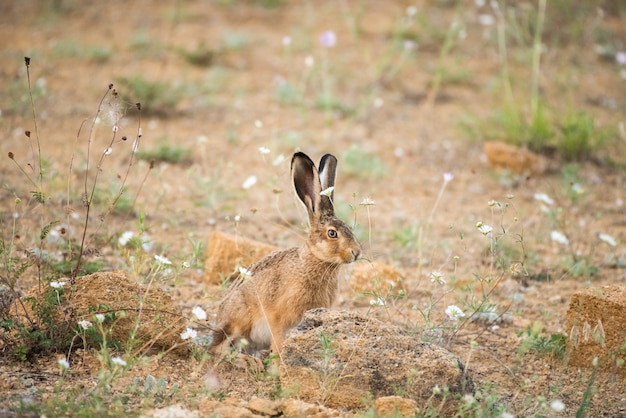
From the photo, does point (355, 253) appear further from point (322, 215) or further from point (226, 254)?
point (226, 254)

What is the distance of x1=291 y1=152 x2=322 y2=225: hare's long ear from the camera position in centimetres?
452

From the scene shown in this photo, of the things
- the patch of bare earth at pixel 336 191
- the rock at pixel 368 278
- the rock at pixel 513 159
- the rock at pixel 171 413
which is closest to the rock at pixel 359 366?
the patch of bare earth at pixel 336 191

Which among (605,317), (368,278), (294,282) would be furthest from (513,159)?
(294,282)

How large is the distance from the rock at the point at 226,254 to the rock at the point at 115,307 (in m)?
1.00

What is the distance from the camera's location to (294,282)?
4473 millimetres

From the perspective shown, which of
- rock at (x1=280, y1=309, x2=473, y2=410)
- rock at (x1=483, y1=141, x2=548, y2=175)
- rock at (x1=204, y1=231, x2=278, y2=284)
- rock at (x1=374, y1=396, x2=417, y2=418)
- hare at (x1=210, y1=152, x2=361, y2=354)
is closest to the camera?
rock at (x1=374, y1=396, x2=417, y2=418)

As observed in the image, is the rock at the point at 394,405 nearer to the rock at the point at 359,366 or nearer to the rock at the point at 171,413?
the rock at the point at 359,366

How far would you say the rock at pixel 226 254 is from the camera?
5223 millimetres

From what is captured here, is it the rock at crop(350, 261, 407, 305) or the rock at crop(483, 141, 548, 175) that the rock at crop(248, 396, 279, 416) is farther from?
the rock at crop(483, 141, 548, 175)

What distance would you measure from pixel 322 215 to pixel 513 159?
147 inches

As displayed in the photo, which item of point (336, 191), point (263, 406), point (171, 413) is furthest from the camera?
point (336, 191)

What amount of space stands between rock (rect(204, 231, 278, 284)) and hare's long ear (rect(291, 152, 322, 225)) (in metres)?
0.71

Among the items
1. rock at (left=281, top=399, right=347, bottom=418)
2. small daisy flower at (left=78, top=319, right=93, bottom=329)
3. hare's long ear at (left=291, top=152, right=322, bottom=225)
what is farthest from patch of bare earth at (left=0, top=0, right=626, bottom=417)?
hare's long ear at (left=291, top=152, right=322, bottom=225)

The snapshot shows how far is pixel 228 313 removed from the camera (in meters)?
4.42
